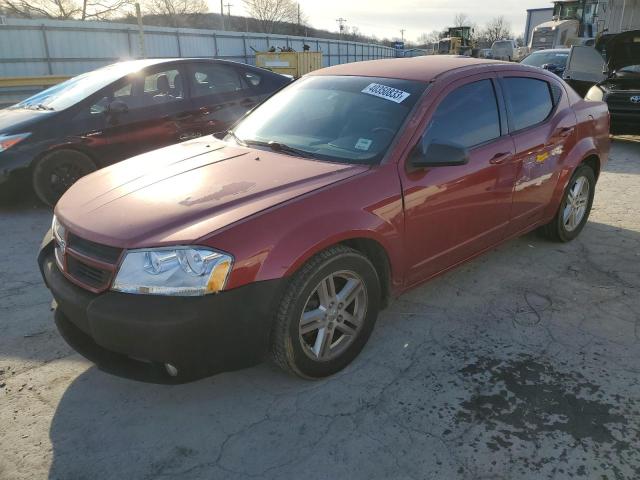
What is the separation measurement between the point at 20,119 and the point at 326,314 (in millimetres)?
4675

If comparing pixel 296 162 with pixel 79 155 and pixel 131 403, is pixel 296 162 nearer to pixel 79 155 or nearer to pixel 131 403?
pixel 131 403

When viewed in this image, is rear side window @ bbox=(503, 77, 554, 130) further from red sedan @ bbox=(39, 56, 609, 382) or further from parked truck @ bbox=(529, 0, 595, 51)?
parked truck @ bbox=(529, 0, 595, 51)

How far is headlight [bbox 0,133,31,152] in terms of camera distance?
5.28m

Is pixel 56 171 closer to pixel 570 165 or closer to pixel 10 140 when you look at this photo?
pixel 10 140

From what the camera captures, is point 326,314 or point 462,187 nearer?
point 326,314

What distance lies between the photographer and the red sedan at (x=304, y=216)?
2.25 meters

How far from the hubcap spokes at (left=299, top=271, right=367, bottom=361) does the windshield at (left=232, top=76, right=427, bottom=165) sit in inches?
28.7

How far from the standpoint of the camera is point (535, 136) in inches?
153

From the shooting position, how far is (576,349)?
9.95 ft

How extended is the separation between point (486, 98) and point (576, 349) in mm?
1760

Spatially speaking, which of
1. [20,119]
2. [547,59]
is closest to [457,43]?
[547,59]

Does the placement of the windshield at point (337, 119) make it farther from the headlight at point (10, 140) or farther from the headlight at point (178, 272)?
the headlight at point (10, 140)

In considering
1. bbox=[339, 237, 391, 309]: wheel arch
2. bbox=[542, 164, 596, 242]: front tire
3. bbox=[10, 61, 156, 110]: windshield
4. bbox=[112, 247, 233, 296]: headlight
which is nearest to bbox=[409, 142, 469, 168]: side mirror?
bbox=[339, 237, 391, 309]: wheel arch

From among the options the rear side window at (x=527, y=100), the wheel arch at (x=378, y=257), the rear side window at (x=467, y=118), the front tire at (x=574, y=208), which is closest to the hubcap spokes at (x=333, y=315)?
the wheel arch at (x=378, y=257)
